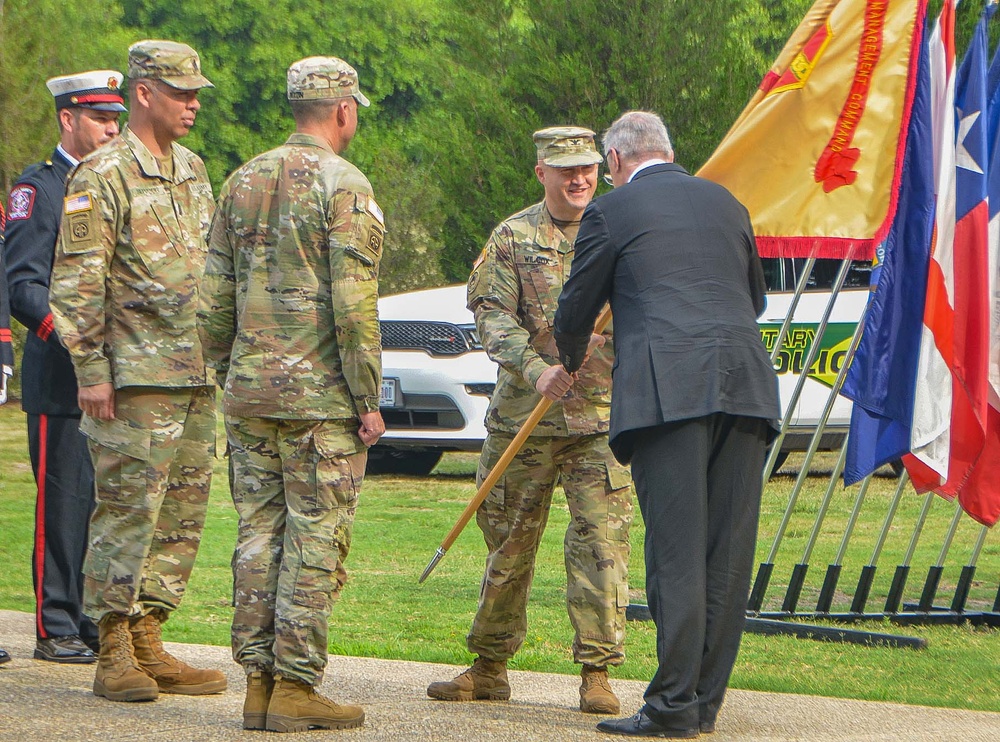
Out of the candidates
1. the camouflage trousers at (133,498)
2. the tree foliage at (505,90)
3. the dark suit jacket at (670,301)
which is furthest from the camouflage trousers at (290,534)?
the tree foliage at (505,90)

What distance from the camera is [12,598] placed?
8.05 meters

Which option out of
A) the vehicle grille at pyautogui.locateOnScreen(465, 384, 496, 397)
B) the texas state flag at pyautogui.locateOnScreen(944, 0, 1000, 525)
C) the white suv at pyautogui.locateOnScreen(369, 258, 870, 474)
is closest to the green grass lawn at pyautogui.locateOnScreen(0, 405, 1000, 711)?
the white suv at pyautogui.locateOnScreen(369, 258, 870, 474)

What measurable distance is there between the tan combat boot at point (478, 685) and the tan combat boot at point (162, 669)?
810mm

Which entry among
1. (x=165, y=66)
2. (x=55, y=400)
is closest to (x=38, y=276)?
(x=55, y=400)

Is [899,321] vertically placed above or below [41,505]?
above

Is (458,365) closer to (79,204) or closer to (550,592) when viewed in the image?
(550,592)

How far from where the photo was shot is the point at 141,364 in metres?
5.43

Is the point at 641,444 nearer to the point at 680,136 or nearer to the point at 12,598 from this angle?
the point at 12,598

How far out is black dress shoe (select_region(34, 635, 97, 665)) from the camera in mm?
5988

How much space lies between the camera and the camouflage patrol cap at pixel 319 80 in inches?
197

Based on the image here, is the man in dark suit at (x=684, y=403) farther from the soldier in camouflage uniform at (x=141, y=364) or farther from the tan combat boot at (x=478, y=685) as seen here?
the soldier in camouflage uniform at (x=141, y=364)

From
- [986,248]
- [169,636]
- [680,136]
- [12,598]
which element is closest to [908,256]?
[986,248]

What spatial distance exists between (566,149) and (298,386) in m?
1.43

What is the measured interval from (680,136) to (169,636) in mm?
14417
